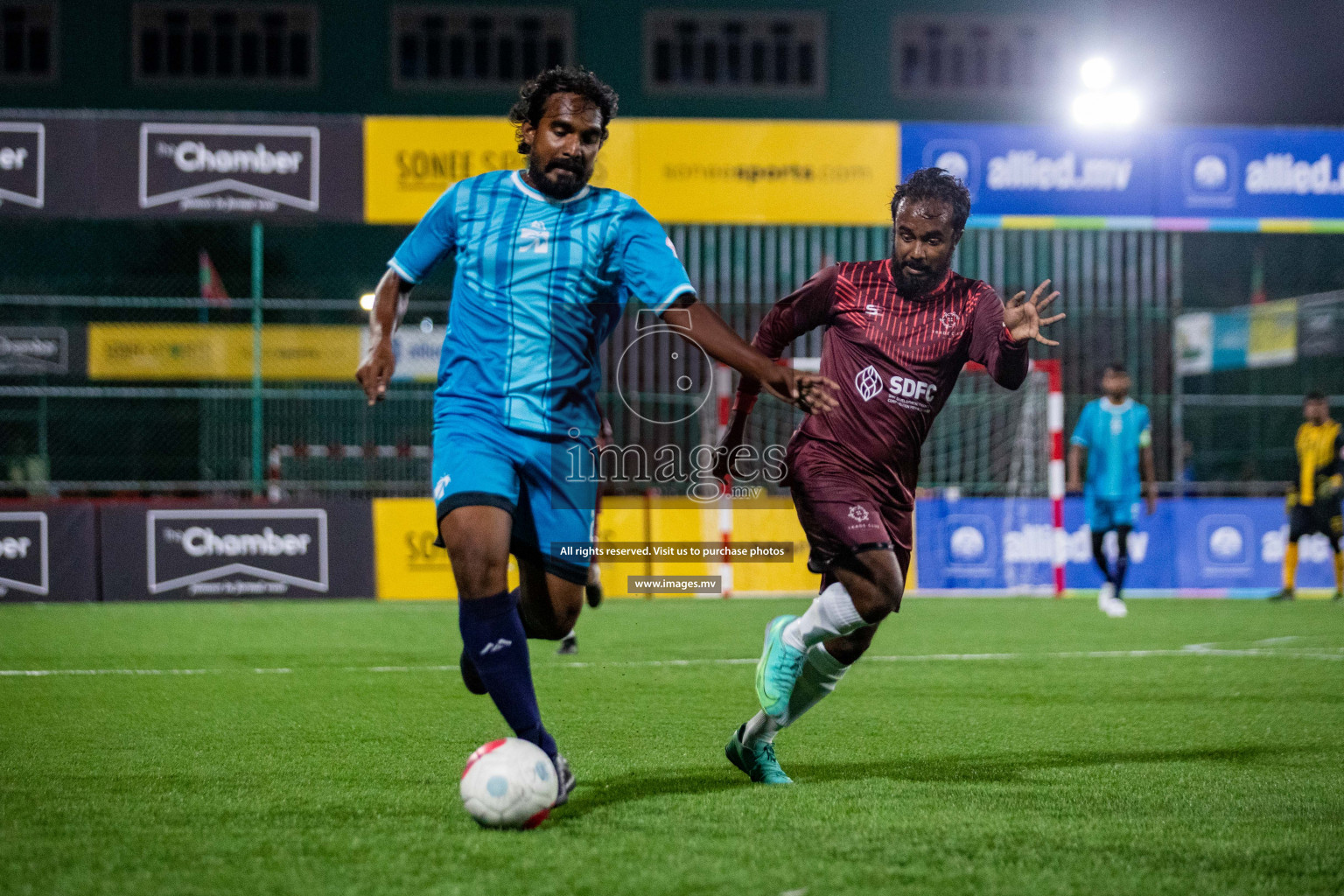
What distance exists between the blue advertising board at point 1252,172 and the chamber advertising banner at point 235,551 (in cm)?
933

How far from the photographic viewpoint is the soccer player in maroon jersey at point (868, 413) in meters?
4.91

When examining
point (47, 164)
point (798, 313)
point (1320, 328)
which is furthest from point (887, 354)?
point (1320, 328)

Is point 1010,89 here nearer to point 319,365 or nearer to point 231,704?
point 319,365

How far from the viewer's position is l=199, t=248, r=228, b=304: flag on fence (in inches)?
827

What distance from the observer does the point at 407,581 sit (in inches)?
575

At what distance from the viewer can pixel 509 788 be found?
3.94 m

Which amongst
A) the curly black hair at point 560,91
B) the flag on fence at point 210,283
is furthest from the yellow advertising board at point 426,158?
the curly black hair at point 560,91

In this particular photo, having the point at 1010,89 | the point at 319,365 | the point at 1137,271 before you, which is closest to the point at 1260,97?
the point at 1010,89

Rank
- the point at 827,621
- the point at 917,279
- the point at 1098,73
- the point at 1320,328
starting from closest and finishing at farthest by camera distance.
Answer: the point at 827,621, the point at 917,279, the point at 1320,328, the point at 1098,73

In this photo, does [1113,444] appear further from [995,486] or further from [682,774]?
[682,774]

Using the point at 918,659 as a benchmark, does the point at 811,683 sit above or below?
above

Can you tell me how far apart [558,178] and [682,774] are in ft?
6.99

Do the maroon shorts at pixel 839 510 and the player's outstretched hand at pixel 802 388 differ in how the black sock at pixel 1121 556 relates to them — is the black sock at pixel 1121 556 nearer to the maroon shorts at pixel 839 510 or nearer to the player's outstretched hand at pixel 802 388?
the maroon shorts at pixel 839 510

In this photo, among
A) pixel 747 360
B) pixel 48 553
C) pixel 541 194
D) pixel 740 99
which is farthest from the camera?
pixel 740 99
